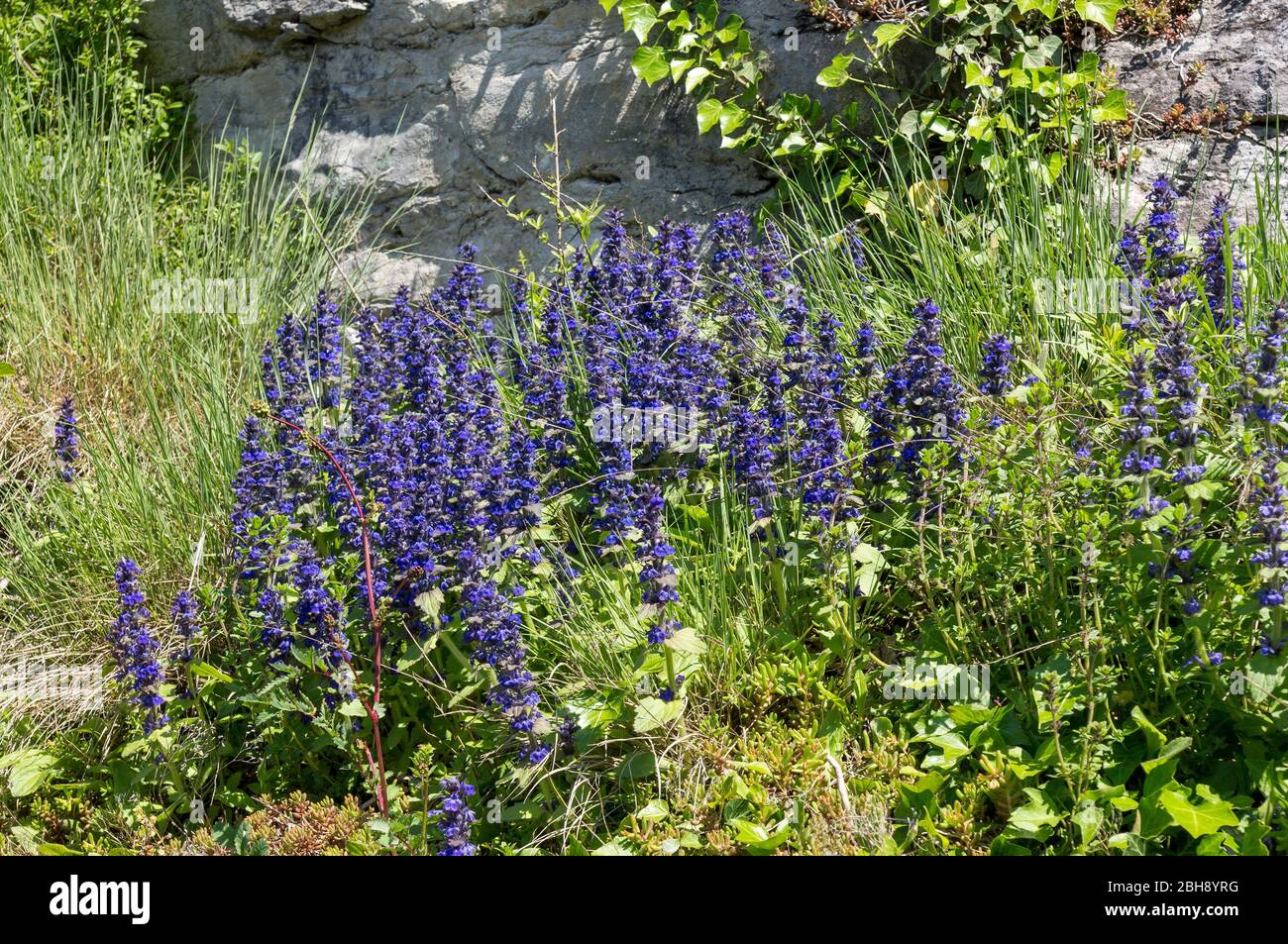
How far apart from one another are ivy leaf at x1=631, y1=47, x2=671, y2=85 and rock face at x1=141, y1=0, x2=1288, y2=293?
301 mm

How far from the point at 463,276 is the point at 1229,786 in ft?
10.8

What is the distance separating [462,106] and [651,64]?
113 cm

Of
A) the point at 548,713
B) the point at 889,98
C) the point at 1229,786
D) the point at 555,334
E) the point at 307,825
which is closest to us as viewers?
the point at 1229,786

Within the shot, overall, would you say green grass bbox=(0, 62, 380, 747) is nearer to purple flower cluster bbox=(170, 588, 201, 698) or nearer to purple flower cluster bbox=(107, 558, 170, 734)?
purple flower cluster bbox=(170, 588, 201, 698)

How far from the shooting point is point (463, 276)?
191 inches

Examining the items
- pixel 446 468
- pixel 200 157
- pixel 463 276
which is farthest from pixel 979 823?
pixel 200 157

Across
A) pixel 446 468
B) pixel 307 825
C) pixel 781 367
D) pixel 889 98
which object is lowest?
pixel 307 825

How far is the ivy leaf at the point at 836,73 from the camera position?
18.0 feet

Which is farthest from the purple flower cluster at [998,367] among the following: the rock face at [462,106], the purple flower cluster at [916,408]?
the rock face at [462,106]

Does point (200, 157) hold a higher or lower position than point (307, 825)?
higher

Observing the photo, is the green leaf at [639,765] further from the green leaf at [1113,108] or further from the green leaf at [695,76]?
the green leaf at [695,76]

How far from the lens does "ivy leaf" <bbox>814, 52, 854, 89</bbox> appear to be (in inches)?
216

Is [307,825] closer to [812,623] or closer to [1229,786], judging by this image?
[812,623]

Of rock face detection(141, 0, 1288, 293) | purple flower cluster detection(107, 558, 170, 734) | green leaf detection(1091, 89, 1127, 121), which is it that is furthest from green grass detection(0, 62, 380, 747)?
green leaf detection(1091, 89, 1127, 121)
